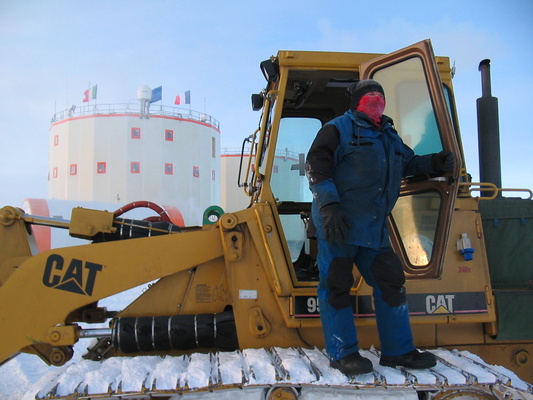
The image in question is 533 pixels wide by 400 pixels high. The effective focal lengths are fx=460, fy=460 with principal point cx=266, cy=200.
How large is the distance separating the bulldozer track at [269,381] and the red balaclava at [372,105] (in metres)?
1.49

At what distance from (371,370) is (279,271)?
0.85 m

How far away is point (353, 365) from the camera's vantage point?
2537 mm

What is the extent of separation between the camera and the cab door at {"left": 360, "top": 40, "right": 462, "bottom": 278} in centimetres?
301

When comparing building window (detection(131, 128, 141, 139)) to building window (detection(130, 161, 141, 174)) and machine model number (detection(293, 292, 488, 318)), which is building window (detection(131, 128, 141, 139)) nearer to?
building window (detection(130, 161, 141, 174))

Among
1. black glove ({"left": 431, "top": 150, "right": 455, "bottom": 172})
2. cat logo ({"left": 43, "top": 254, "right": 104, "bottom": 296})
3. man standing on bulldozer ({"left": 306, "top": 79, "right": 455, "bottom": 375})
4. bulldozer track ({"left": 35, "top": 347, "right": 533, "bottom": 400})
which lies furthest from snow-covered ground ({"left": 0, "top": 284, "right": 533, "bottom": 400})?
black glove ({"left": 431, "top": 150, "right": 455, "bottom": 172})

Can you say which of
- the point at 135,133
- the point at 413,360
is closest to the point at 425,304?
the point at 413,360

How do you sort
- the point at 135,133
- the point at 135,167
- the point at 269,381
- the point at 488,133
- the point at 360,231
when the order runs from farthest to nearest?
the point at 135,133 → the point at 135,167 → the point at 488,133 → the point at 360,231 → the point at 269,381

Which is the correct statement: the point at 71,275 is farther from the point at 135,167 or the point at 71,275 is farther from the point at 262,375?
the point at 135,167

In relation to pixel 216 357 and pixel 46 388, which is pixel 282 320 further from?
pixel 46 388

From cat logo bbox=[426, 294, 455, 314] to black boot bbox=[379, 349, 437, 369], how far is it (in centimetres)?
37

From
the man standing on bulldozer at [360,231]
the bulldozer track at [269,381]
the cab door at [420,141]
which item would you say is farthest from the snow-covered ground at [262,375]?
the cab door at [420,141]

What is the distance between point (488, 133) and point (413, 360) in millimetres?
2184

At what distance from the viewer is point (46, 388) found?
252 centimetres

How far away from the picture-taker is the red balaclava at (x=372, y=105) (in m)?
2.75
